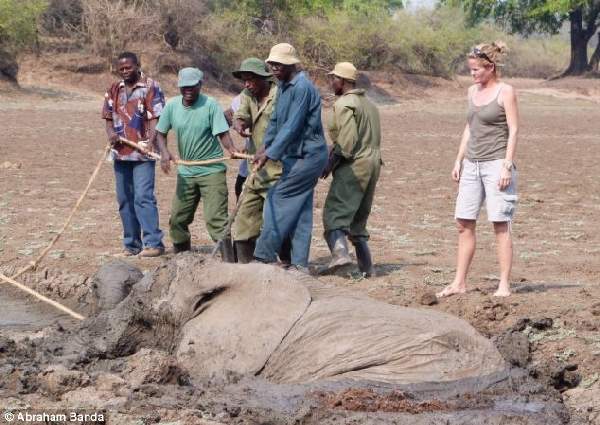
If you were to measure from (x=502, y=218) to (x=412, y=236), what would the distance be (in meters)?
3.44

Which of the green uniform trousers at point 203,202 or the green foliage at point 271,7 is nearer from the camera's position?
the green uniform trousers at point 203,202

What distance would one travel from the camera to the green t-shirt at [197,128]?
337 inches

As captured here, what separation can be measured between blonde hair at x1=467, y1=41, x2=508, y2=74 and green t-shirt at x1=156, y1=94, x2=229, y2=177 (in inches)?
94.8

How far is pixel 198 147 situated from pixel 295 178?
3.88 feet

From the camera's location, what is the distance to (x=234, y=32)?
3550 centimetres

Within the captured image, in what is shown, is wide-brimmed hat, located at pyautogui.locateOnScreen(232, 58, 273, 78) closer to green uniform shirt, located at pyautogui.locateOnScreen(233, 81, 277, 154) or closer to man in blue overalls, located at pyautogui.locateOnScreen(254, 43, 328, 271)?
green uniform shirt, located at pyautogui.locateOnScreen(233, 81, 277, 154)

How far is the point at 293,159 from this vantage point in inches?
306

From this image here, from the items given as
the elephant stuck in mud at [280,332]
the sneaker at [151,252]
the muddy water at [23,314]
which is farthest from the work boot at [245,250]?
the elephant stuck in mud at [280,332]

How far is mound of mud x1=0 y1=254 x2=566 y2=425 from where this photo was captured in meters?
5.24

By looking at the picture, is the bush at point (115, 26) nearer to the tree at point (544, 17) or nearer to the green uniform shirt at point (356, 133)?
the tree at point (544, 17)

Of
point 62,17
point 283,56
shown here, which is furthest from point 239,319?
point 62,17

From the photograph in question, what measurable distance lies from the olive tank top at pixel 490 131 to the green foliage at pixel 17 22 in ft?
74.2

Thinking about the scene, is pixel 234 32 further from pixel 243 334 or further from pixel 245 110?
pixel 243 334

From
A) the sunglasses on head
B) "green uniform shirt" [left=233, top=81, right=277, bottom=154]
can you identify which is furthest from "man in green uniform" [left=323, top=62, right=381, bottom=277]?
the sunglasses on head
